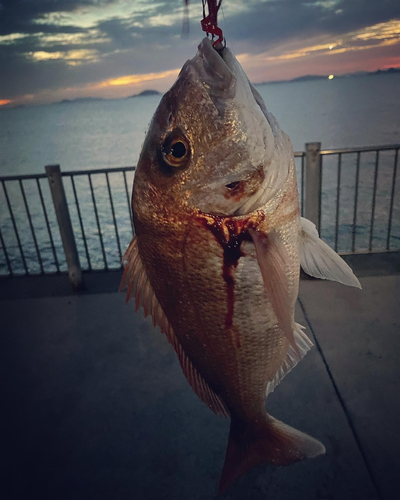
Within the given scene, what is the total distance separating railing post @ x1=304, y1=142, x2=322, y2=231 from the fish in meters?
2.78

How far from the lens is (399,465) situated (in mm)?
2285

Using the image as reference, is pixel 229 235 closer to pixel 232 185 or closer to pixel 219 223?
pixel 219 223

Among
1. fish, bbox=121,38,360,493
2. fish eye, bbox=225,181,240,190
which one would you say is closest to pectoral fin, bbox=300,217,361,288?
fish, bbox=121,38,360,493

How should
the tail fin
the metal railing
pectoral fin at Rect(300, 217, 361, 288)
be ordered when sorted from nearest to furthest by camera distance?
1. pectoral fin at Rect(300, 217, 361, 288)
2. the tail fin
3. the metal railing

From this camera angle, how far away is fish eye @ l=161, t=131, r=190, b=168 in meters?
1.39

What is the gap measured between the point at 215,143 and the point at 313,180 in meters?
3.23

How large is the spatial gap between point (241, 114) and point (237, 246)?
48 cm

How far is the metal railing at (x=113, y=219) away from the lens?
4.71 meters

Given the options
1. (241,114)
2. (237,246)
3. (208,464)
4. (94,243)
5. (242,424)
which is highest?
(241,114)

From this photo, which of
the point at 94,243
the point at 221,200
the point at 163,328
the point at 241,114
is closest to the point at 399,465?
the point at 163,328

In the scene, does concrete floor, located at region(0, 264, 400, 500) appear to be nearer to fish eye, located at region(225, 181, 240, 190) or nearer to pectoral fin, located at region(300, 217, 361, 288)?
pectoral fin, located at region(300, 217, 361, 288)

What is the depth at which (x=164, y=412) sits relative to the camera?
2.83 meters

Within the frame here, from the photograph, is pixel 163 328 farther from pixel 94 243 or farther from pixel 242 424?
pixel 94 243

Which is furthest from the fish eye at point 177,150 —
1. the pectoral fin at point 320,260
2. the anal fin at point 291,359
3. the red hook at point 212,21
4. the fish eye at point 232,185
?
the anal fin at point 291,359
